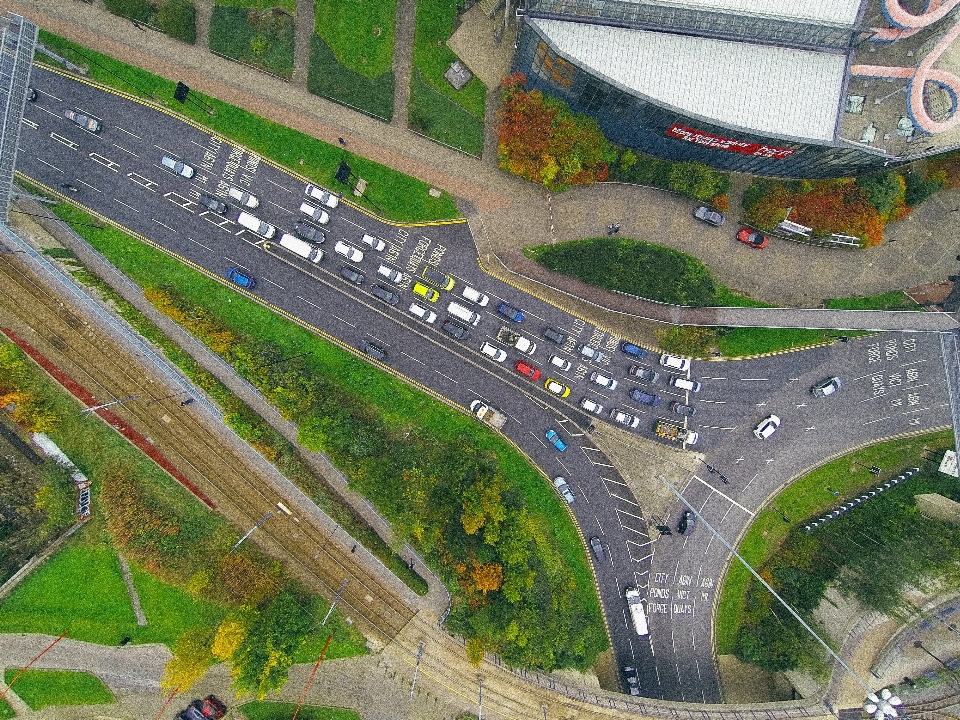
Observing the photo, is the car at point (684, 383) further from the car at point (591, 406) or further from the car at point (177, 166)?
the car at point (177, 166)

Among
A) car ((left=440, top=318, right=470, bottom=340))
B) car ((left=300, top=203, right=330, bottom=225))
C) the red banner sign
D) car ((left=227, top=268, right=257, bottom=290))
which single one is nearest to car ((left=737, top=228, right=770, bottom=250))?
the red banner sign

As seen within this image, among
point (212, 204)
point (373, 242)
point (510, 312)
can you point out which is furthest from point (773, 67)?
point (212, 204)

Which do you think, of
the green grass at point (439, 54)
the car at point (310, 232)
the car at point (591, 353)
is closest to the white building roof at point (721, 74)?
the green grass at point (439, 54)

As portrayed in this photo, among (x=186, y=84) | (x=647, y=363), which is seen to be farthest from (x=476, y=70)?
(x=647, y=363)

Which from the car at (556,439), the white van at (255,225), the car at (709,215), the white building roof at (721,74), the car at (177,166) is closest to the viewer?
the white building roof at (721,74)

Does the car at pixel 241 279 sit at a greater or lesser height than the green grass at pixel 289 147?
lesser

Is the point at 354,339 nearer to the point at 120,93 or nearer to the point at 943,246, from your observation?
the point at 120,93
